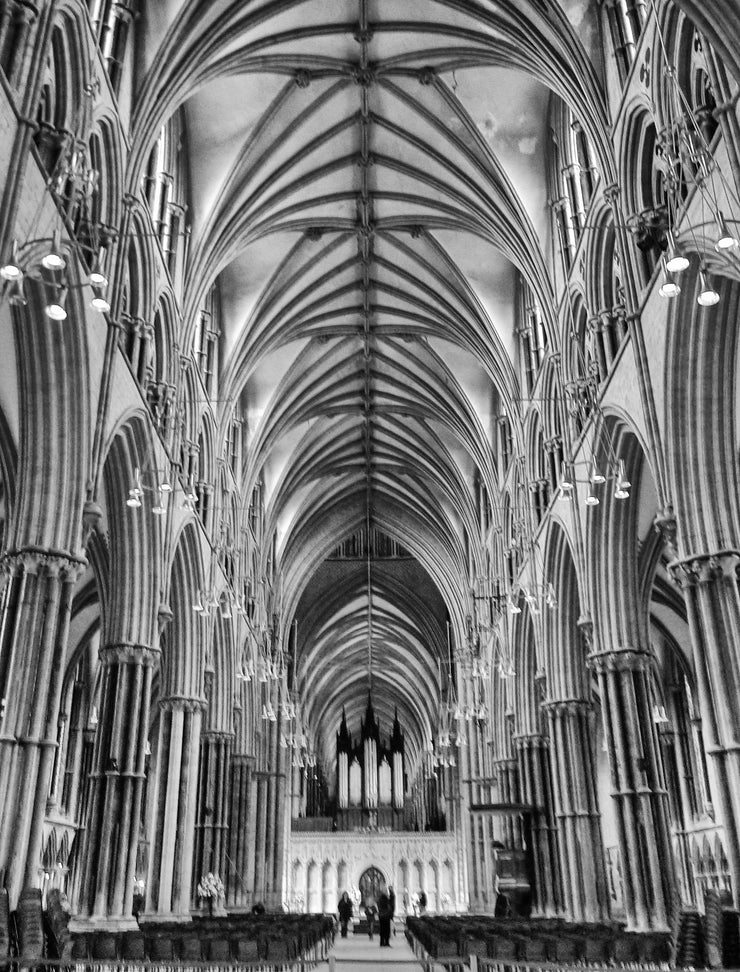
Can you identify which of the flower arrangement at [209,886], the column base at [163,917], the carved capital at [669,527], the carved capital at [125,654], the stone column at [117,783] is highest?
the carved capital at [669,527]

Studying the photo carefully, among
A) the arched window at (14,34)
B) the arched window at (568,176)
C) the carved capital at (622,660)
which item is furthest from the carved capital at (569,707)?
the arched window at (14,34)

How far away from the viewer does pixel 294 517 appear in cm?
4225

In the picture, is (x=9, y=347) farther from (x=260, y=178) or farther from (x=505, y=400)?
(x=505, y=400)

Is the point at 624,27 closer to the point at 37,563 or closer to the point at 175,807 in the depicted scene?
the point at 37,563

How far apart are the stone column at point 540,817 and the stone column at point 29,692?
17277 mm

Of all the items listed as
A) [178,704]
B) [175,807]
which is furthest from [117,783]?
[178,704]

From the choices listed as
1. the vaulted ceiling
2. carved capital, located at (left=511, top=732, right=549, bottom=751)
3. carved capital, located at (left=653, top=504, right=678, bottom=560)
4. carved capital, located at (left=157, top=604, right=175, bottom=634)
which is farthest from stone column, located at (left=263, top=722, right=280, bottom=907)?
carved capital, located at (left=653, top=504, right=678, bottom=560)

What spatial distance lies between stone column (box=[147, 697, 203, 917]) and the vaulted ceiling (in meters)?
9.79

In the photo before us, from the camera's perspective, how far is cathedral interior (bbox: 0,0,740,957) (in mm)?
14109

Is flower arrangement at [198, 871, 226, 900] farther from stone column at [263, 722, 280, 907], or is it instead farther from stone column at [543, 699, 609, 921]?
stone column at [263, 722, 280, 907]

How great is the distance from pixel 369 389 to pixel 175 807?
18105 mm

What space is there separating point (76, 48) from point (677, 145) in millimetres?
9710

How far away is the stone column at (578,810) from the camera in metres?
21.6

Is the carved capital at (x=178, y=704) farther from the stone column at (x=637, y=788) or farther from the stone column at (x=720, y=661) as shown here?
the stone column at (x=720, y=661)
